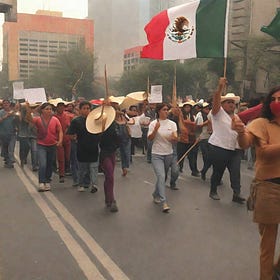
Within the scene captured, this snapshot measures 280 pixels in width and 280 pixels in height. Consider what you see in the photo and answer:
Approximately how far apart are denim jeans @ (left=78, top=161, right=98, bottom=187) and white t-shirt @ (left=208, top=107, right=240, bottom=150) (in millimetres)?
1956

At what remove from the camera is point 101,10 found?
189 feet

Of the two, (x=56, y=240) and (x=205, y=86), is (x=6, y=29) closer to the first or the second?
(x=205, y=86)

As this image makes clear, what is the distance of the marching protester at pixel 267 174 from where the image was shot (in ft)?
11.5

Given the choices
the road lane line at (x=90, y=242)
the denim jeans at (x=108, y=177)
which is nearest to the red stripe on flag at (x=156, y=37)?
the denim jeans at (x=108, y=177)

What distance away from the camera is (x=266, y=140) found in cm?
353

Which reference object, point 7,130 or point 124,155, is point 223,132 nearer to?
point 124,155

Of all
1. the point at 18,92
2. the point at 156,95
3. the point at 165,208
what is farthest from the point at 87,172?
the point at 156,95

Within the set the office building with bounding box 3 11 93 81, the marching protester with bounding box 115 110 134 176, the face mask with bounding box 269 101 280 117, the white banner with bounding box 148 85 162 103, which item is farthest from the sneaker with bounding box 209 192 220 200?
the office building with bounding box 3 11 93 81

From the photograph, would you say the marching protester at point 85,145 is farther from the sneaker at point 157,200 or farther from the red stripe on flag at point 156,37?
the red stripe on flag at point 156,37

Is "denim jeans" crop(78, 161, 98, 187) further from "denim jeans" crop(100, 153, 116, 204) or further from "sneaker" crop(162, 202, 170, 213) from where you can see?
"sneaker" crop(162, 202, 170, 213)

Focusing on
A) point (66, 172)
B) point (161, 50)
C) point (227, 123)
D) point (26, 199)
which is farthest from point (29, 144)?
point (227, 123)

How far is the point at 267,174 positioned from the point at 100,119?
3984mm

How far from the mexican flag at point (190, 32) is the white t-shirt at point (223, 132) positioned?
0.90 metres

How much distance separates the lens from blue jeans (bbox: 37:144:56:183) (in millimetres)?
8109
